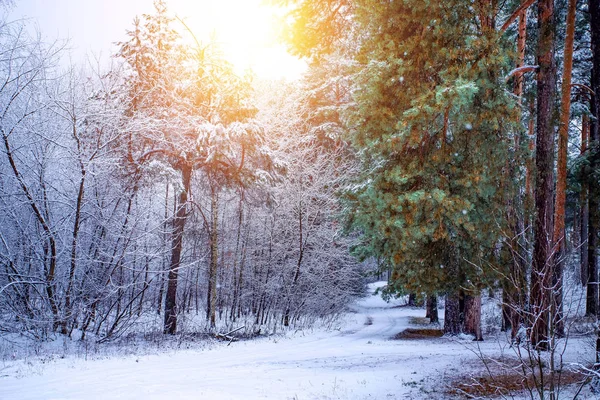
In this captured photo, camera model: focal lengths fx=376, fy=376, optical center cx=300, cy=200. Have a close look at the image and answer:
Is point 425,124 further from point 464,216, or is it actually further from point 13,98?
point 13,98

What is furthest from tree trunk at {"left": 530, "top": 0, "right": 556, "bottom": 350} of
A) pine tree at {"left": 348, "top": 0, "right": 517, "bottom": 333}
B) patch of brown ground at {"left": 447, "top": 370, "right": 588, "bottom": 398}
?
patch of brown ground at {"left": 447, "top": 370, "right": 588, "bottom": 398}

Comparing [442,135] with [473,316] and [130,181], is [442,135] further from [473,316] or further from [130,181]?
[130,181]

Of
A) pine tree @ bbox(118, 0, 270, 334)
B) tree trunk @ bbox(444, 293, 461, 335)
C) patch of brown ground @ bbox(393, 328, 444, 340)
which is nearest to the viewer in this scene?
pine tree @ bbox(118, 0, 270, 334)

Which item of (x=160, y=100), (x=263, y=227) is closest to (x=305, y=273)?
(x=263, y=227)

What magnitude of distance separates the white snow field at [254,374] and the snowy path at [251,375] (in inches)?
0.6

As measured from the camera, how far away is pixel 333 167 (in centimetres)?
1881

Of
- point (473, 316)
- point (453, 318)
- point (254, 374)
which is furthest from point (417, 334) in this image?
point (254, 374)

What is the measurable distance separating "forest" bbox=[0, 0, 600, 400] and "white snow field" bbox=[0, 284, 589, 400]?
1.61 meters

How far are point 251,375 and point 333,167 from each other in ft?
42.2

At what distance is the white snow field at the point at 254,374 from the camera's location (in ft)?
19.0

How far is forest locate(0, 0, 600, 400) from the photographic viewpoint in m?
6.66

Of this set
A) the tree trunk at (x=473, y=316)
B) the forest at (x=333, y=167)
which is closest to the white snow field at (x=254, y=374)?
the tree trunk at (x=473, y=316)

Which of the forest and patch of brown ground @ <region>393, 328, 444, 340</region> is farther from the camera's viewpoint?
patch of brown ground @ <region>393, 328, 444, 340</region>

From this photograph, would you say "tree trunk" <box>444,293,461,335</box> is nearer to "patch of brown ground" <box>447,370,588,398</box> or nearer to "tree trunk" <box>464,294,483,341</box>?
"tree trunk" <box>464,294,483,341</box>
